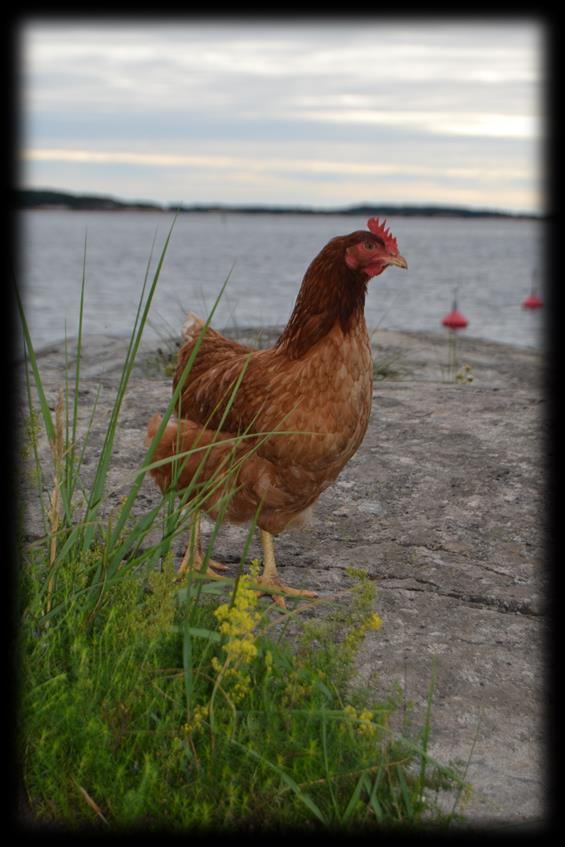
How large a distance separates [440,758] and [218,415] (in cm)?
176

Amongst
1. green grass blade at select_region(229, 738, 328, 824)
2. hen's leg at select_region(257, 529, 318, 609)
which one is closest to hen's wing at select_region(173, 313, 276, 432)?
hen's leg at select_region(257, 529, 318, 609)

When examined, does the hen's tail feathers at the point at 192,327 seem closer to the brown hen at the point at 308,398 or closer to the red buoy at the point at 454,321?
the brown hen at the point at 308,398

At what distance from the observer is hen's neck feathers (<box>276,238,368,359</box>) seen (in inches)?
152

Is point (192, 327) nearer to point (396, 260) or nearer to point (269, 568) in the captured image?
point (269, 568)

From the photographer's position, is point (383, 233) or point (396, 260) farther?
point (383, 233)

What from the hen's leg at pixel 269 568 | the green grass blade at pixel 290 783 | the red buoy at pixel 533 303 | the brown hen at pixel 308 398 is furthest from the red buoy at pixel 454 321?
the green grass blade at pixel 290 783

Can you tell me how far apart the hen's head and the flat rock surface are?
1.32 metres

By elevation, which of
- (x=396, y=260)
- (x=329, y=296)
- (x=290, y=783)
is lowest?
(x=290, y=783)

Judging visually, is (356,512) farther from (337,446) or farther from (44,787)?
(44,787)

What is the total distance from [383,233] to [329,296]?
335 millimetres

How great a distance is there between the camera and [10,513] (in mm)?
3854

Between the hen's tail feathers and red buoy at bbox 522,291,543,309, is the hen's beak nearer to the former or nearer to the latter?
the hen's tail feathers

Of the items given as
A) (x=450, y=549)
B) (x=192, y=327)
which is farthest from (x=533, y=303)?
(x=450, y=549)

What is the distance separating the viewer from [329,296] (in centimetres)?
390
